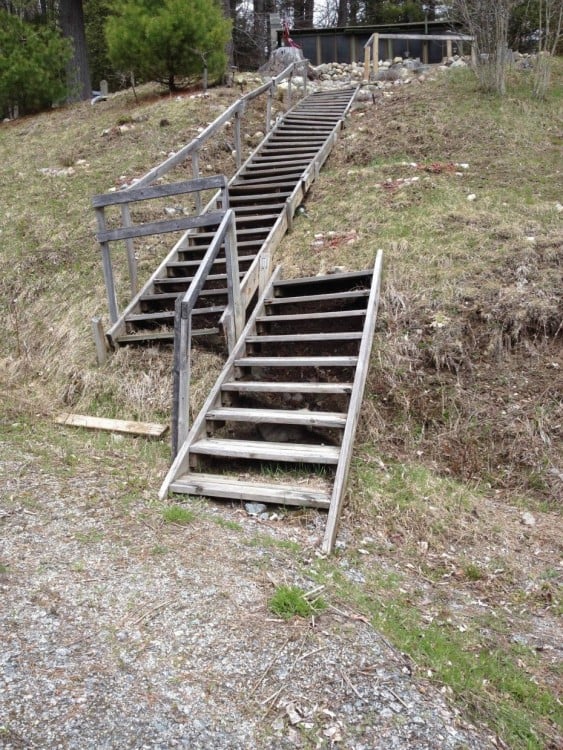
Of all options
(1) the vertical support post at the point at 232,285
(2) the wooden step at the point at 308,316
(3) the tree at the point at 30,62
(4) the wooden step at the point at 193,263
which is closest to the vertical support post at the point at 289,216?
(4) the wooden step at the point at 193,263

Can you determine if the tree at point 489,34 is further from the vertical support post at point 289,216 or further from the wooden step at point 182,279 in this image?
the wooden step at point 182,279

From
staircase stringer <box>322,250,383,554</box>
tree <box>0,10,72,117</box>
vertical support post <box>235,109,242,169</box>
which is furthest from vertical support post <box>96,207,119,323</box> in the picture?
tree <box>0,10,72,117</box>

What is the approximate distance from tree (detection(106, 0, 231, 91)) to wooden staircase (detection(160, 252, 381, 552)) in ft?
28.8

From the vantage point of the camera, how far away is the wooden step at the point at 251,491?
387cm

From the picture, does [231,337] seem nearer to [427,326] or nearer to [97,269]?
[427,326]

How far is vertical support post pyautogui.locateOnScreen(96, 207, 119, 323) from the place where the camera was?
19.5 feet

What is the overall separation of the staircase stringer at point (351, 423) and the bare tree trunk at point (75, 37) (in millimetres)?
13223

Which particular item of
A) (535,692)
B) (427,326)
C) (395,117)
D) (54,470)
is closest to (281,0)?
(395,117)

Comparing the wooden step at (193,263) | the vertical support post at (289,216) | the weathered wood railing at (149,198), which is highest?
the weathered wood railing at (149,198)

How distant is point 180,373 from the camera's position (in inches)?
169

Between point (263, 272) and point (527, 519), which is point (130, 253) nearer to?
point (263, 272)

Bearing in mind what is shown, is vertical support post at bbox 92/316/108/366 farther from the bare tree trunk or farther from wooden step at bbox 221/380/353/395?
the bare tree trunk

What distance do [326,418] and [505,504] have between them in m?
1.48

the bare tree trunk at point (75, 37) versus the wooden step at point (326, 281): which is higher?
the bare tree trunk at point (75, 37)
